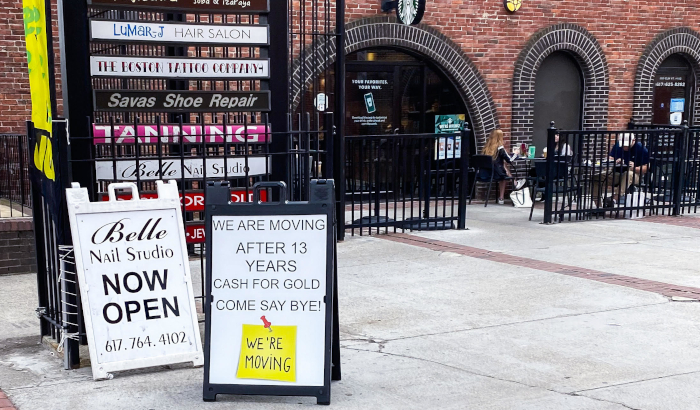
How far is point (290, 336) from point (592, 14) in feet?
41.2

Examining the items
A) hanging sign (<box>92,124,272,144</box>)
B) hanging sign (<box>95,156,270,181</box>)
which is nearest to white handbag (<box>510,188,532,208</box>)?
hanging sign (<box>92,124,272,144</box>)

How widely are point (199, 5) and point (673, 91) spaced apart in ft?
43.5

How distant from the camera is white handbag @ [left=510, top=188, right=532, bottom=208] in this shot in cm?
1418

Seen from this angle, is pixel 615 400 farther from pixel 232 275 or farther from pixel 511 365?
pixel 232 275

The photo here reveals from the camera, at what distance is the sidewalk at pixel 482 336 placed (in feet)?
15.9

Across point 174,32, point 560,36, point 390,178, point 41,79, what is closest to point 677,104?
point 560,36

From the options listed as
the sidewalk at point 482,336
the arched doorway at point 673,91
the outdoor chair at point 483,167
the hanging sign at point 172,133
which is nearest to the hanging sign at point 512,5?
the outdoor chair at point 483,167

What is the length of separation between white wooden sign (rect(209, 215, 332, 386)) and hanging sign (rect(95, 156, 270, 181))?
1.39 metres

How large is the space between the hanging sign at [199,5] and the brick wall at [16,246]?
3386 millimetres

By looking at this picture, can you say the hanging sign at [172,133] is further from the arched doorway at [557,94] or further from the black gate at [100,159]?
the arched doorway at [557,94]

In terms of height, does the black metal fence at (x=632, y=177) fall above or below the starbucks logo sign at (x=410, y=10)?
below

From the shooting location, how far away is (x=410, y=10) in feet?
42.7

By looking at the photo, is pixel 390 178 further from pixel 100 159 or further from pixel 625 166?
pixel 100 159

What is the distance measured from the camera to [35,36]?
5.21m
